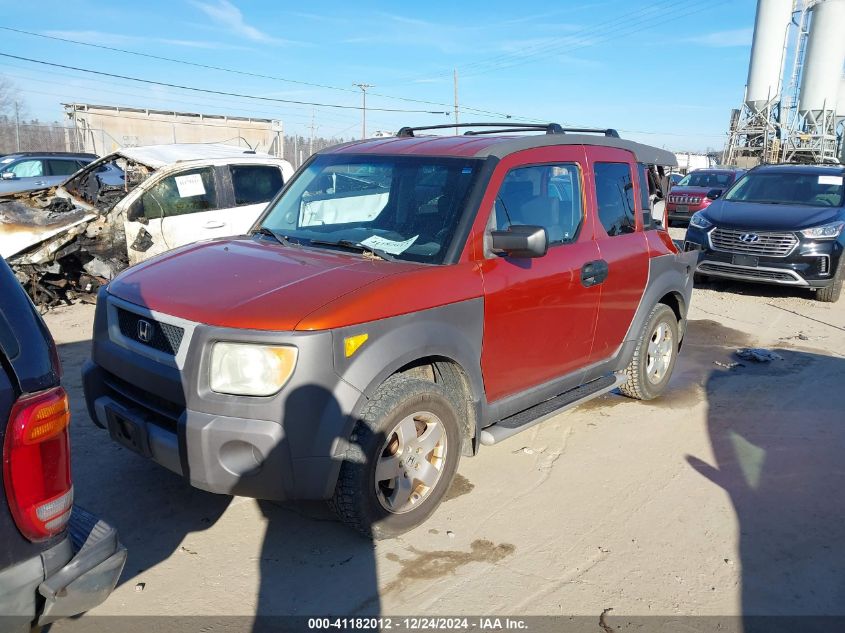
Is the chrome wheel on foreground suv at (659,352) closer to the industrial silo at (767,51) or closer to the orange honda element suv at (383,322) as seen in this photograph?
the orange honda element suv at (383,322)

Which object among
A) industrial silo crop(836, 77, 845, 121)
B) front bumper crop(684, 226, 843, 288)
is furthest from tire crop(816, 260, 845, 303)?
industrial silo crop(836, 77, 845, 121)

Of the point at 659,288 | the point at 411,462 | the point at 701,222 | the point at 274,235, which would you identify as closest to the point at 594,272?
the point at 659,288

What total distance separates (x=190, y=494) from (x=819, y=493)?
373cm

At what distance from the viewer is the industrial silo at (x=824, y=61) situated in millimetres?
41031

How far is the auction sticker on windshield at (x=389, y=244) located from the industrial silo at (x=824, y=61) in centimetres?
4689

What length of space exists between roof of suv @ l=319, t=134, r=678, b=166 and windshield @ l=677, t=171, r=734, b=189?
15.8m

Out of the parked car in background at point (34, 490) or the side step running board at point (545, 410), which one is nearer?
the parked car in background at point (34, 490)

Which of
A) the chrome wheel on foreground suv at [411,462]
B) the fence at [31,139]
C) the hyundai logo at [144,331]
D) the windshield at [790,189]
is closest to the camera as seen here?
the hyundai logo at [144,331]

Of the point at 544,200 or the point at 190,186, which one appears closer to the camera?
the point at 544,200

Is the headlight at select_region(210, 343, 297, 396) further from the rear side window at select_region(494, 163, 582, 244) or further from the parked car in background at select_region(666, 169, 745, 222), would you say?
the parked car in background at select_region(666, 169, 745, 222)

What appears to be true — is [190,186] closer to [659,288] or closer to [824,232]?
[659,288]

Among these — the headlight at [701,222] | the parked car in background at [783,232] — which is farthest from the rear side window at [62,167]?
the parked car in background at [783,232]

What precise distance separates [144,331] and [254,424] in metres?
0.81

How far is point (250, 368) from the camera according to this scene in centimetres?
288
